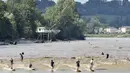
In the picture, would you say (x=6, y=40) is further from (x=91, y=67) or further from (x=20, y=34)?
(x=91, y=67)

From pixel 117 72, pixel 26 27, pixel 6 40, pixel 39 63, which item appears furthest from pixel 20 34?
pixel 117 72

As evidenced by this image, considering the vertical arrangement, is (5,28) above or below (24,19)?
below

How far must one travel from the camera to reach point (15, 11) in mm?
185875

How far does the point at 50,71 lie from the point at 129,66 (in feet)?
38.5

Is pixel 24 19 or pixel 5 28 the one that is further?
pixel 24 19

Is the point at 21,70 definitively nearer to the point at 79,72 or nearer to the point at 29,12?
the point at 79,72

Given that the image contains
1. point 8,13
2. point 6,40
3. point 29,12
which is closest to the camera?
point 6,40

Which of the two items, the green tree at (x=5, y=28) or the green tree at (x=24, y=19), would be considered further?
the green tree at (x=24, y=19)

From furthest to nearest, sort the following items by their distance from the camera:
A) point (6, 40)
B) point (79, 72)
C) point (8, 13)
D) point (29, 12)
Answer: point (29, 12), point (8, 13), point (6, 40), point (79, 72)

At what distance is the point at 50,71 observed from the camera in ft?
171

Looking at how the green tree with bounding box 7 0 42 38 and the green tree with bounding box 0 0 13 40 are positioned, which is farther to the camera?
the green tree with bounding box 7 0 42 38

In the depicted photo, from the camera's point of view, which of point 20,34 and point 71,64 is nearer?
point 71,64

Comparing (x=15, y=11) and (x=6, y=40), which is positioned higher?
(x=15, y=11)

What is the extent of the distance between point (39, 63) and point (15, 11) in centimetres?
12704
